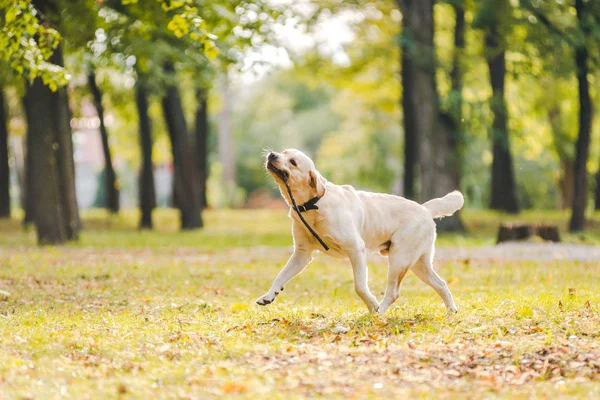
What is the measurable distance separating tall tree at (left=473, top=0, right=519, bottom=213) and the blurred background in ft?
0.18

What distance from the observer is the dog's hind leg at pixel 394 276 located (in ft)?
31.0

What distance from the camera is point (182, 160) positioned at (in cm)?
3000

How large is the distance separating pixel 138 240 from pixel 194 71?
4829 millimetres

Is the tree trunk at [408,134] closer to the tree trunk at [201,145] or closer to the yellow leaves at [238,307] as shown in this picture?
the tree trunk at [201,145]

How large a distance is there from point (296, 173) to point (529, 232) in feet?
47.3

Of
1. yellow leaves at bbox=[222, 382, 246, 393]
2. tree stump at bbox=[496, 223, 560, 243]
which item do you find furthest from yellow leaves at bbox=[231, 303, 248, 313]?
tree stump at bbox=[496, 223, 560, 243]

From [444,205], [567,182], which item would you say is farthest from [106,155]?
[444,205]

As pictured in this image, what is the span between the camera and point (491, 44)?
97.6 feet

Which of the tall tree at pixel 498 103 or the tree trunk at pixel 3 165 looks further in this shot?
the tree trunk at pixel 3 165

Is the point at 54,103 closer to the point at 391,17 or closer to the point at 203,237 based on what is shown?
the point at 203,237

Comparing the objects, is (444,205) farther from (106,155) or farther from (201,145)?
(201,145)

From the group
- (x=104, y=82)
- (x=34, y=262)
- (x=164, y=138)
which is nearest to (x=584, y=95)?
(x=34, y=262)

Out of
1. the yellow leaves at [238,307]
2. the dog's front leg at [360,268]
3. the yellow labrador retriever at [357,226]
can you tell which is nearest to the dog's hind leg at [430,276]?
the yellow labrador retriever at [357,226]

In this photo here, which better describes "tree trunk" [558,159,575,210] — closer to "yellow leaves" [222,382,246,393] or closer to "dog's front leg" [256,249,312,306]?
"dog's front leg" [256,249,312,306]
